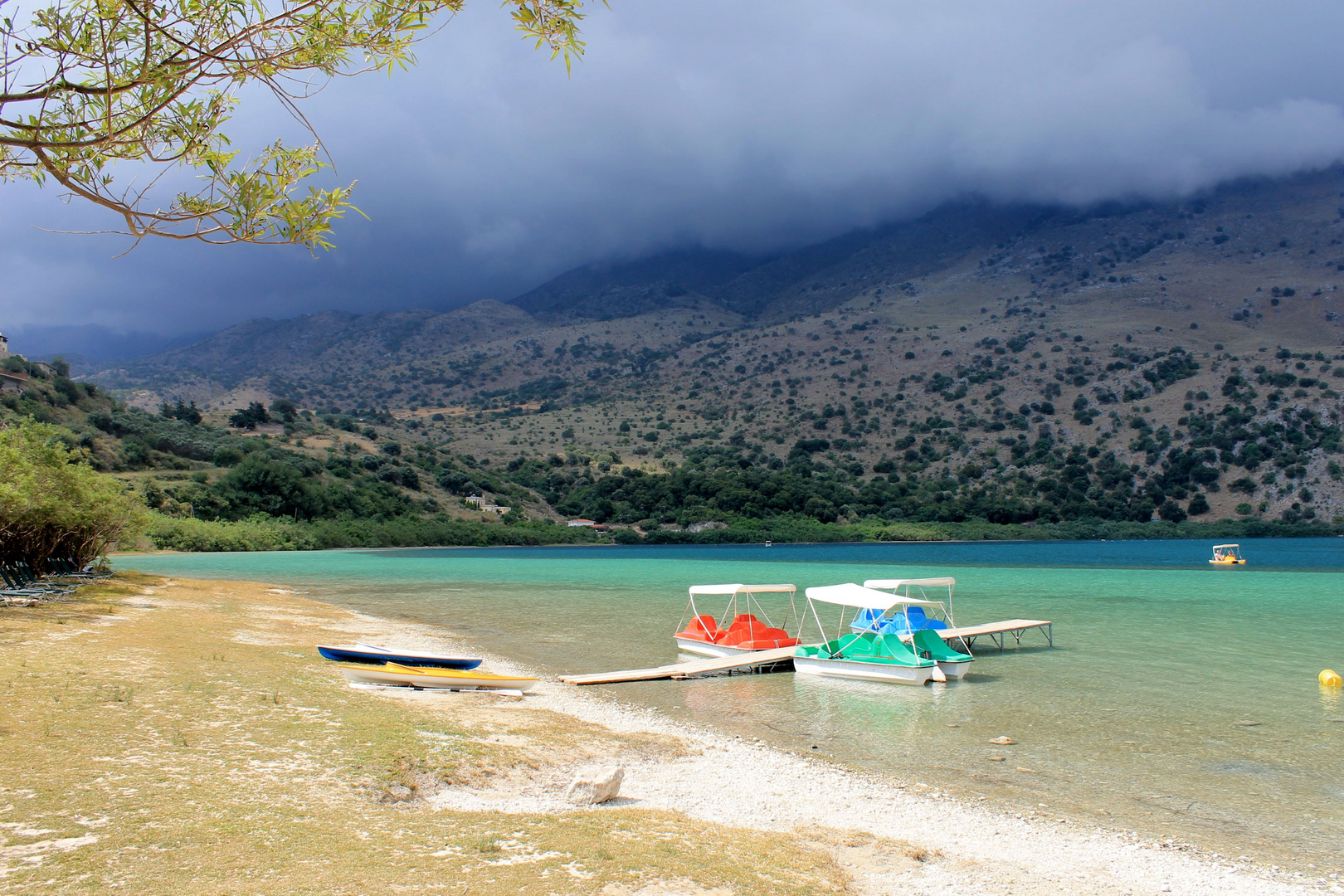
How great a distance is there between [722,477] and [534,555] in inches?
1321

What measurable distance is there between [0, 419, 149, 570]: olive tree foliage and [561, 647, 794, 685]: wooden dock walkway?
1461 cm

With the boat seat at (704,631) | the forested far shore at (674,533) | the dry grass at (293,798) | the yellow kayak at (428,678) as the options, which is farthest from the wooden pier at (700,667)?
the forested far shore at (674,533)

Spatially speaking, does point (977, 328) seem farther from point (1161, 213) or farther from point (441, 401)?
point (441, 401)

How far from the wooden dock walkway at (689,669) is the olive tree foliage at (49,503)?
14615 millimetres

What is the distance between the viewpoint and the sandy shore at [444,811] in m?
5.85

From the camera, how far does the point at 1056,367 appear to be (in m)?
105

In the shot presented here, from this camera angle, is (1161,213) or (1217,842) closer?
(1217,842)

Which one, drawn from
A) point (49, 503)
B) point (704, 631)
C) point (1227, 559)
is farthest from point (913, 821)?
point (1227, 559)

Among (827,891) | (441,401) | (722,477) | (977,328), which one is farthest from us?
(441,401)

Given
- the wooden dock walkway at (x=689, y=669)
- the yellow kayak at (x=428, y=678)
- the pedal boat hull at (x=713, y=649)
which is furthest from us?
the pedal boat hull at (x=713, y=649)

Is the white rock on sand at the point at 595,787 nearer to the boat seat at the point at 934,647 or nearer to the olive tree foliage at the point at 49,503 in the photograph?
the boat seat at the point at 934,647

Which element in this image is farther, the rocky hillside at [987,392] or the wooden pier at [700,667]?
the rocky hillside at [987,392]

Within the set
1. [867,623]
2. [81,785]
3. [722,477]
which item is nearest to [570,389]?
[722,477]

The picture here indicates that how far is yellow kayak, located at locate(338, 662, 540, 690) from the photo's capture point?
46.8 feet
